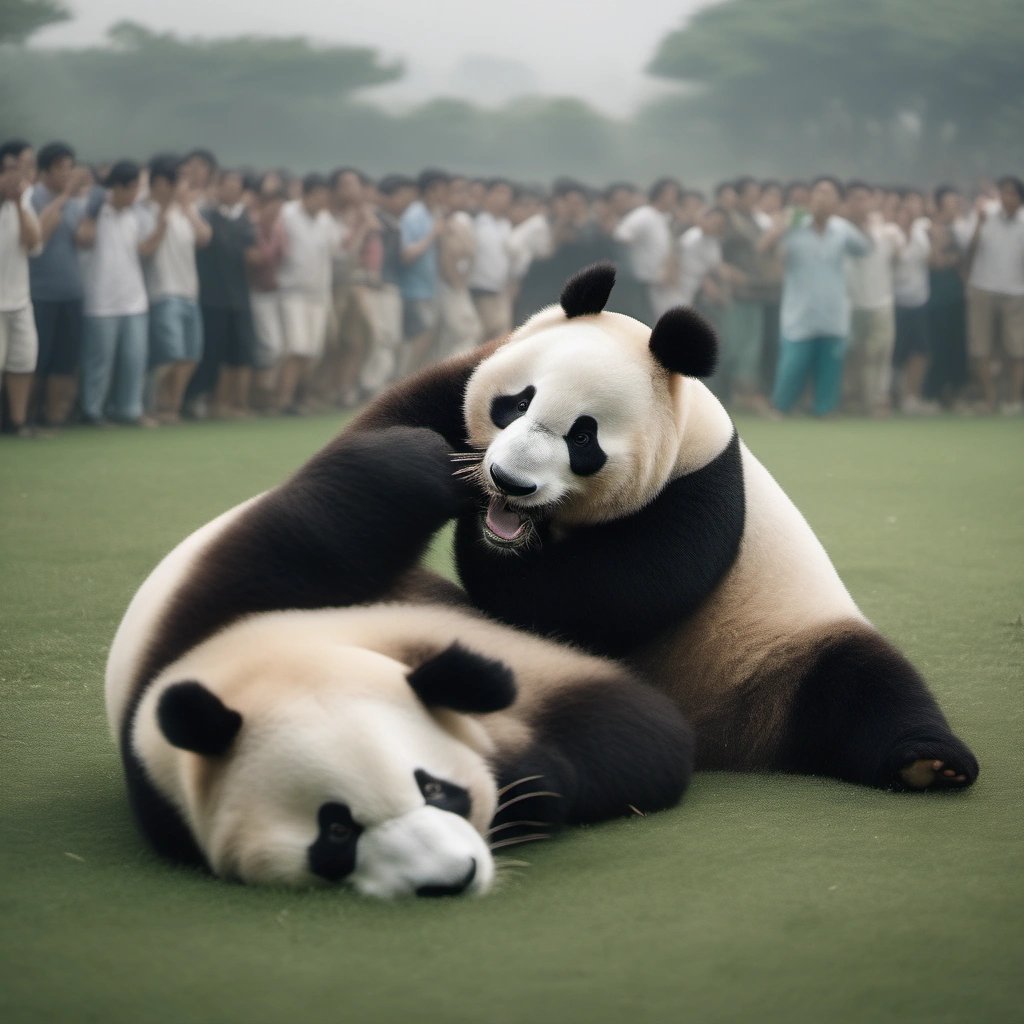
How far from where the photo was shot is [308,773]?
2320 mm

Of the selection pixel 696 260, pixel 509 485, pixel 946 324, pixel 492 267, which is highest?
pixel 509 485

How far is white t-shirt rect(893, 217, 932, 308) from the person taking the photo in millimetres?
14992

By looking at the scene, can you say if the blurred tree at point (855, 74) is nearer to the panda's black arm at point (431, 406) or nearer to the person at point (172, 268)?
the person at point (172, 268)

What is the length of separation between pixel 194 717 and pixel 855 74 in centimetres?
2559

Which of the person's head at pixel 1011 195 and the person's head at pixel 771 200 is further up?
the person's head at pixel 1011 195

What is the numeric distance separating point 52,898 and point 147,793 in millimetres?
221

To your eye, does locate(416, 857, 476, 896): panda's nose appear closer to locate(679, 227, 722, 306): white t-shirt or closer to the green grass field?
the green grass field

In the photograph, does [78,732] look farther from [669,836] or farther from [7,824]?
[669,836]

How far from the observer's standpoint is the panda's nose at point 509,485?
2.96 meters

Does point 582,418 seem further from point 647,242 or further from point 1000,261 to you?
point 1000,261

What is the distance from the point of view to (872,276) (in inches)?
566

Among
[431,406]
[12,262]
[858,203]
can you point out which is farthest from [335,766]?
[858,203]

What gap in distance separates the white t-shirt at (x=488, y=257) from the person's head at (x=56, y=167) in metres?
4.61

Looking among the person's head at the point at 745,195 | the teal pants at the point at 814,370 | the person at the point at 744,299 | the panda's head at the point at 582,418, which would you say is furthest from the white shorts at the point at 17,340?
the panda's head at the point at 582,418
